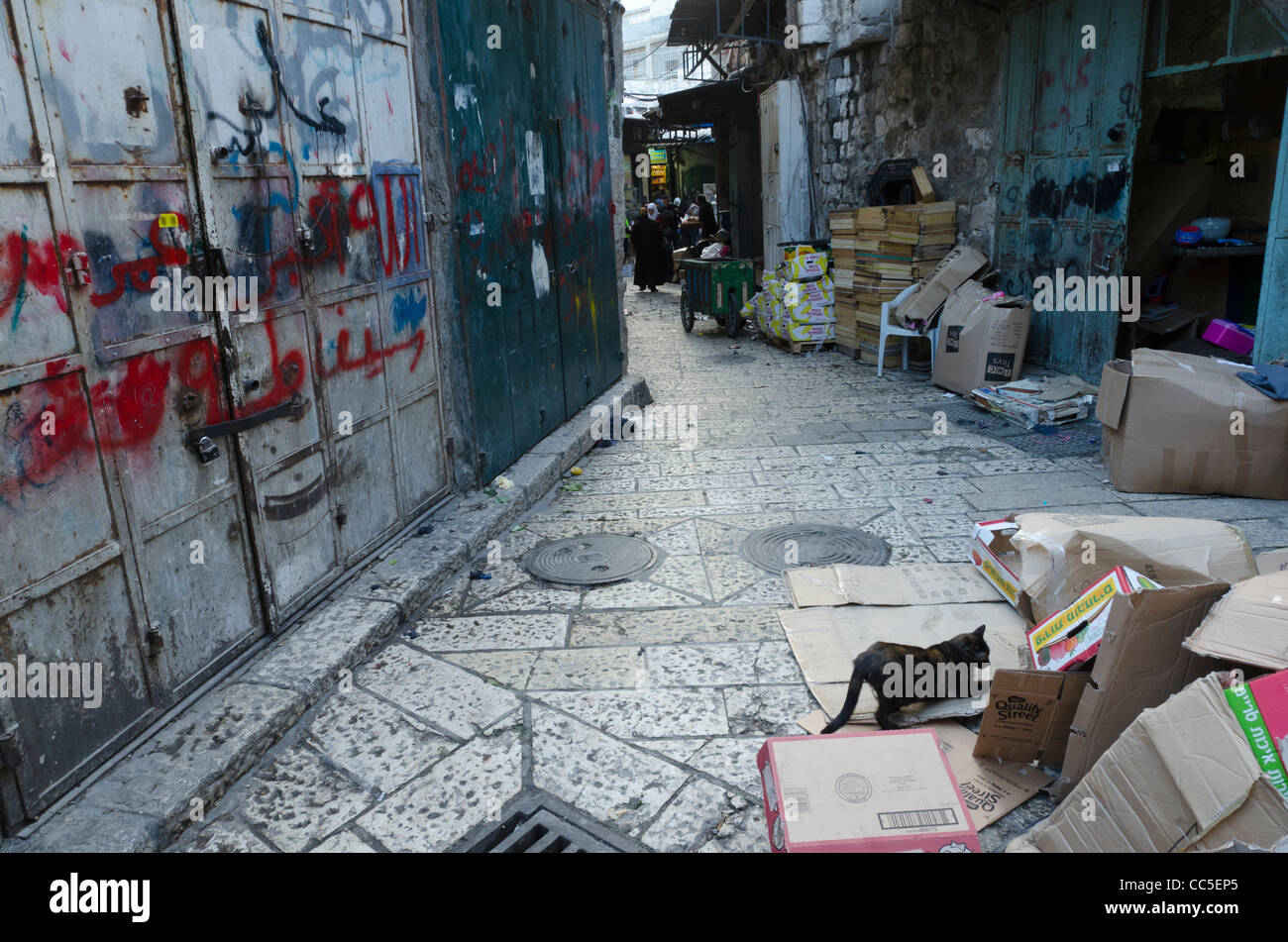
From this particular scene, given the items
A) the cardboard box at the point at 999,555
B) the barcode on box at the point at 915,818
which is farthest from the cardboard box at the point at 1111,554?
the barcode on box at the point at 915,818

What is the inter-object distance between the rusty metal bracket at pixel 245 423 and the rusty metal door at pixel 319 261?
2 cm

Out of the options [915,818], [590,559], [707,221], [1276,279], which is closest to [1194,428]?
[1276,279]

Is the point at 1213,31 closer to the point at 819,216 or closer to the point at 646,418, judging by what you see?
the point at 646,418

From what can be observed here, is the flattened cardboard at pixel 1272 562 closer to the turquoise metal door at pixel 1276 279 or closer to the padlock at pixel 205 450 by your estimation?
the turquoise metal door at pixel 1276 279

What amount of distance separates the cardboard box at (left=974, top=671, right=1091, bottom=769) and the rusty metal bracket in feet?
9.08

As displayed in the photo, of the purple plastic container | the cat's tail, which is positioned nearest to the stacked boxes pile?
the purple plastic container

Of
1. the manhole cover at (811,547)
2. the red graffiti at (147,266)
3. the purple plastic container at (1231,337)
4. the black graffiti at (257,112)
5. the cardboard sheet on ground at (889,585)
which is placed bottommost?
the manhole cover at (811,547)

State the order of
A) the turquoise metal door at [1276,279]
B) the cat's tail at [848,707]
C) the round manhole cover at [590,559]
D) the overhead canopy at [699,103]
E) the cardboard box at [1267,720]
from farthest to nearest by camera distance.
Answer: the overhead canopy at [699,103], the turquoise metal door at [1276,279], the round manhole cover at [590,559], the cat's tail at [848,707], the cardboard box at [1267,720]

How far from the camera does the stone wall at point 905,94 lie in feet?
28.4

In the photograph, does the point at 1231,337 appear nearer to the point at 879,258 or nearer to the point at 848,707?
the point at 879,258

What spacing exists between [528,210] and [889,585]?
12.0ft

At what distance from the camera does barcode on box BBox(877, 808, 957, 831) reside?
2174mm
